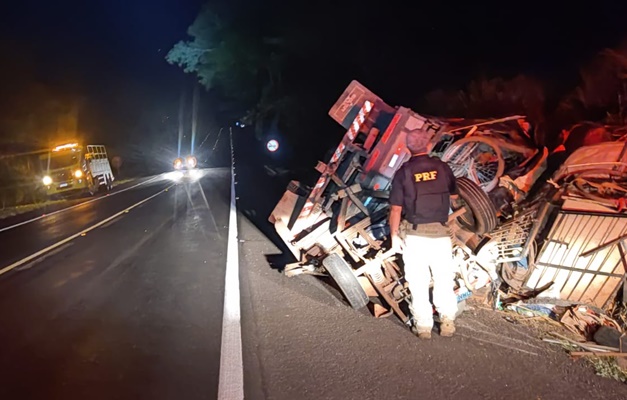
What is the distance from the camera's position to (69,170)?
19969 mm

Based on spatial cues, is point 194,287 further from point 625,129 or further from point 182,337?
point 625,129

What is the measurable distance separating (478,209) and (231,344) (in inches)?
125

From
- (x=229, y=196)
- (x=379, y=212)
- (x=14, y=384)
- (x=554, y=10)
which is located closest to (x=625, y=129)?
(x=379, y=212)

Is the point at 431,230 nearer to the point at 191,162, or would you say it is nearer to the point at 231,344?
the point at 231,344

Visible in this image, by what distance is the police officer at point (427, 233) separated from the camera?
4.32 meters

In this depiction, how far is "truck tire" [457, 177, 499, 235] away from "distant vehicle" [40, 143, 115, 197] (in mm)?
19892

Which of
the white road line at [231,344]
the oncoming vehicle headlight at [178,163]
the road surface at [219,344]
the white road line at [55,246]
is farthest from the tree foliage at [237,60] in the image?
the white road line at [231,344]

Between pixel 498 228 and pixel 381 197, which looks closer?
pixel 498 228

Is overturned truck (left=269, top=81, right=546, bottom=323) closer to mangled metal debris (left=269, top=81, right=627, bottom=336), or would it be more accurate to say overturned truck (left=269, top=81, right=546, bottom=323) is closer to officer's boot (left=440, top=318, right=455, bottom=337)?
mangled metal debris (left=269, top=81, right=627, bottom=336)

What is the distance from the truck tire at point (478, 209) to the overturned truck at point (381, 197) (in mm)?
12

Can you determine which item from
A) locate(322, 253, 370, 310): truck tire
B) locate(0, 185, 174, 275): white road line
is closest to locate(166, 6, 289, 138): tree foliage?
locate(0, 185, 174, 275): white road line

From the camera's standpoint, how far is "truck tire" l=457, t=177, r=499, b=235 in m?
4.95

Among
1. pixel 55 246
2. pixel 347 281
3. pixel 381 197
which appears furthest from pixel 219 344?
pixel 55 246

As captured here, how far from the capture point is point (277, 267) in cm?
680
